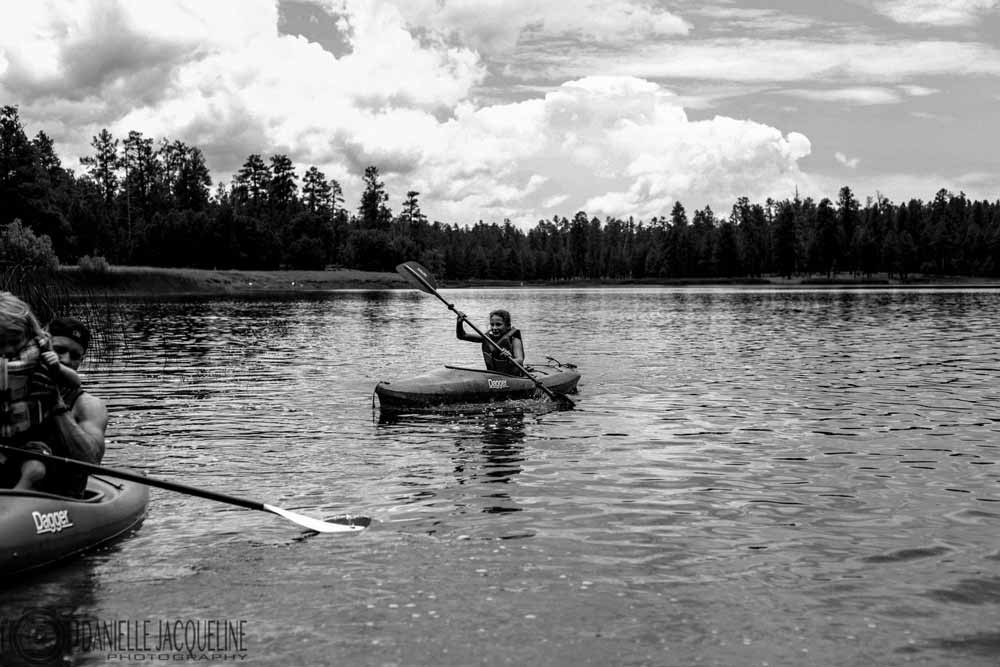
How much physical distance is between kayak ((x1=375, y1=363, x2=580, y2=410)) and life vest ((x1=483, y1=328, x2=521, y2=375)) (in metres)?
0.61

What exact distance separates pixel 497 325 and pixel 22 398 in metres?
10.9

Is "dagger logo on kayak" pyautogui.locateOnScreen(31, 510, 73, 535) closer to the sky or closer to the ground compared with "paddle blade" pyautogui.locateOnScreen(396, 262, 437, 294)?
closer to the ground

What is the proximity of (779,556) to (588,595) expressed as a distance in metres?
2.05

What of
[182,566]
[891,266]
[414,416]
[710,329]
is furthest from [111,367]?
[891,266]

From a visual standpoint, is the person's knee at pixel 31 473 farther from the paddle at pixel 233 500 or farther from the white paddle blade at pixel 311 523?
the white paddle blade at pixel 311 523

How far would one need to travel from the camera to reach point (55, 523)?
7.62m

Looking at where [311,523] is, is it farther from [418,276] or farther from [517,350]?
[418,276]

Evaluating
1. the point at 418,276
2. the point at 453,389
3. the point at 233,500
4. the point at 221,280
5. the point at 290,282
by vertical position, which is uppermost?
the point at 221,280

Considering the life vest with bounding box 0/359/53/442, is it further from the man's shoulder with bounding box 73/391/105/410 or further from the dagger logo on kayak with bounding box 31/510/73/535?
the dagger logo on kayak with bounding box 31/510/73/535

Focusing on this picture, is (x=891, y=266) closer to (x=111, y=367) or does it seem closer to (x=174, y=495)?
(x=111, y=367)

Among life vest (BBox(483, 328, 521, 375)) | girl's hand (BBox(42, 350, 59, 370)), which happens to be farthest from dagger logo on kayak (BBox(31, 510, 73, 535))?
life vest (BBox(483, 328, 521, 375))

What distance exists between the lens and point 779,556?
26.7 ft

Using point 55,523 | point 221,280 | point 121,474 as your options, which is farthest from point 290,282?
point 55,523

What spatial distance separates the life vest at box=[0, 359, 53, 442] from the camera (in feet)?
24.2
